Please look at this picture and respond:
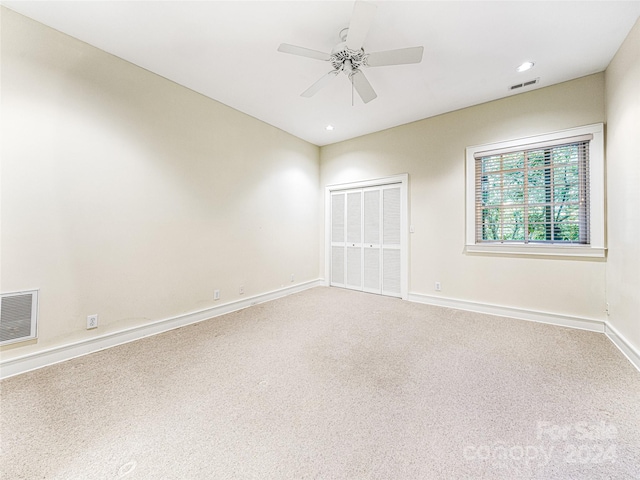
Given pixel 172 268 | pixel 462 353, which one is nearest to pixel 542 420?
pixel 462 353

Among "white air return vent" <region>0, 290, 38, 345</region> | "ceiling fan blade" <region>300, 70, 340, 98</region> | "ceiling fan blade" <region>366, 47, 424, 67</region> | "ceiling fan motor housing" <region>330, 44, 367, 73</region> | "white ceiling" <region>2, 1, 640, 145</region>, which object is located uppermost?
"white ceiling" <region>2, 1, 640, 145</region>

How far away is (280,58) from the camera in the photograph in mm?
2465

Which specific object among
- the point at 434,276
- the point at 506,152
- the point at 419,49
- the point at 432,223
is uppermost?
the point at 419,49

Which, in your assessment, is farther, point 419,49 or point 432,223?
point 432,223

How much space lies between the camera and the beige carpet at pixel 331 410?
1209 millimetres

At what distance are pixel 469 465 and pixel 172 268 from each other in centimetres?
301

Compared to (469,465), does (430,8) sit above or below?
above

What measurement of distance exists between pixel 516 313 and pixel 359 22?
11.6 feet

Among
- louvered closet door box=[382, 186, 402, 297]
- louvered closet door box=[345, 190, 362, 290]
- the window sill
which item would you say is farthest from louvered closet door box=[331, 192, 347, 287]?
the window sill

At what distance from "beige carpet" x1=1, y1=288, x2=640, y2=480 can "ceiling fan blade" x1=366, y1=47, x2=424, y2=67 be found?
2441 millimetres

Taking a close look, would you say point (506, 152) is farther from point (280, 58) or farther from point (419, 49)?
point (280, 58)

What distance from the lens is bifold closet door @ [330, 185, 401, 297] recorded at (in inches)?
167

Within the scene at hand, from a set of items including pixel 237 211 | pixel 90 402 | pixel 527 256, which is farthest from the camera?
pixel 237 211

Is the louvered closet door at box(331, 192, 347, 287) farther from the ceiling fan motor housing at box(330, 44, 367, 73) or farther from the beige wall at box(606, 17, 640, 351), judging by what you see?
the beige wall at box(606, 17, 640, 351)
